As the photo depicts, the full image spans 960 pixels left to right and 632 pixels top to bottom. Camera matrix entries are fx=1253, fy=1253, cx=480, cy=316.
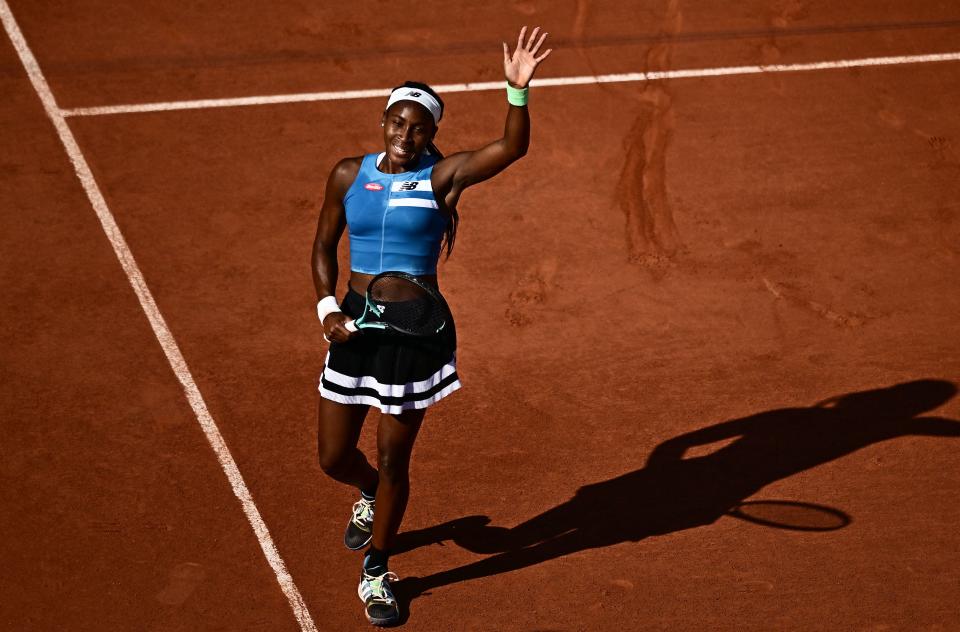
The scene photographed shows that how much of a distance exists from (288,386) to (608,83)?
17.0 ft

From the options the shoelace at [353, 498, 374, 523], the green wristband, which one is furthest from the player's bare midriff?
the shoelace at [353, 498, 374, 523]

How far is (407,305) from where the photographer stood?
24.3ft

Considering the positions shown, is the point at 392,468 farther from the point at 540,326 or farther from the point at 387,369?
the point at 540,326

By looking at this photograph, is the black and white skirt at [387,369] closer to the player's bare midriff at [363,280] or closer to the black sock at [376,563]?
the player's bare midriff at [363,280]

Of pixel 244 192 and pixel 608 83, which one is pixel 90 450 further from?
pixel 608 83

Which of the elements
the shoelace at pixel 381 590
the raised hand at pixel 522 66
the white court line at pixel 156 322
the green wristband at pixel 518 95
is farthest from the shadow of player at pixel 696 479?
the raised hand at pixel 522 66

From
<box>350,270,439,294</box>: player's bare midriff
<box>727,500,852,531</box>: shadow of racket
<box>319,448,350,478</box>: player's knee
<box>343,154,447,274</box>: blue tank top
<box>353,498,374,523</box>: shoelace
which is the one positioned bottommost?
<box>353,498,374,523</box>: shoelace

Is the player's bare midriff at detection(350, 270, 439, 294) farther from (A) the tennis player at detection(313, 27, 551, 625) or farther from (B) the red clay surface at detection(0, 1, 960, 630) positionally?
(B) the red clay surface at detection(0, 1, 960, 630)

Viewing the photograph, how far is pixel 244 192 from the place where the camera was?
11.4 metres

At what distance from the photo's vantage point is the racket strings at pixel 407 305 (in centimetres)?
735

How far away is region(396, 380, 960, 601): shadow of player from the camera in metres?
8.62

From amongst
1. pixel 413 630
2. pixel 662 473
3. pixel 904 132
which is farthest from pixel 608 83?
pixel 413 630

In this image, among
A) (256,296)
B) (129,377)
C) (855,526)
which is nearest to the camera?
(855,526)

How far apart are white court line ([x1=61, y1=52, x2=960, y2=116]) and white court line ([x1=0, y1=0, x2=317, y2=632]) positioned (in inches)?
20.9
